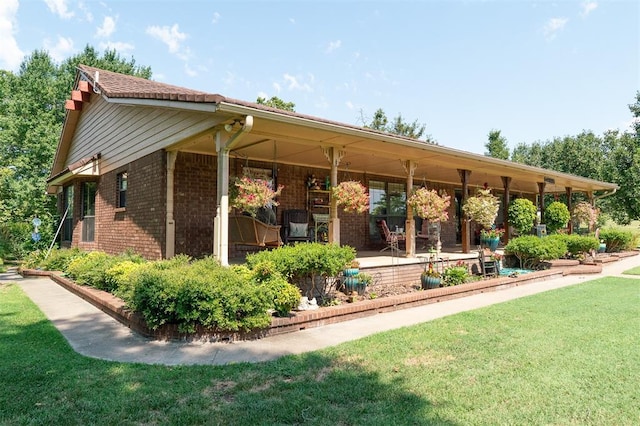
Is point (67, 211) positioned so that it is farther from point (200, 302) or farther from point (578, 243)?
point (578, 243)

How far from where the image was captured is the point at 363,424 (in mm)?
2637

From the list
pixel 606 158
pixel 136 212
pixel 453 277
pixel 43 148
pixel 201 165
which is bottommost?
pixel 453 277

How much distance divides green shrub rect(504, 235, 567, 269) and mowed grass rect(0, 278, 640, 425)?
5.98m

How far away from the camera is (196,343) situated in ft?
15.3

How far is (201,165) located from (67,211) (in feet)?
25.4

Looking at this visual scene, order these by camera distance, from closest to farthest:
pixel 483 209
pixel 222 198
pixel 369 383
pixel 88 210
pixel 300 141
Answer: pixel 369 383 < pixel 222 198 < pixel 300 141 < pixel 483 209 < pixel 88 210

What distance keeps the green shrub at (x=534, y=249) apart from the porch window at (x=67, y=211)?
549 inches

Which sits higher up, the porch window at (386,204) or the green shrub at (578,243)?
the porch window at (386,204)

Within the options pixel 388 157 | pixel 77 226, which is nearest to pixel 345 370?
pixel 388 157

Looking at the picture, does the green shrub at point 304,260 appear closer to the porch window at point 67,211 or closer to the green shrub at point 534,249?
the green shrub at point 534,249

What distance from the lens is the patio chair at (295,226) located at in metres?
9.42

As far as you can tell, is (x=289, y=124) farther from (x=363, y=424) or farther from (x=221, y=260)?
(x=363, y=424)

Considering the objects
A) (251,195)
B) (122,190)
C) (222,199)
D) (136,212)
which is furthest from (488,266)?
(122,190)

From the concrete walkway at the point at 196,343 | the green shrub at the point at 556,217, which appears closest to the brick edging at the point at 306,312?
the concrete walkway at the point at 196,343
